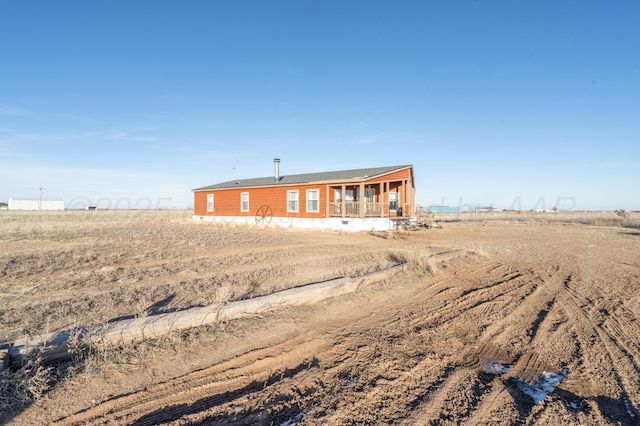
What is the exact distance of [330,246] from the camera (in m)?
13.7

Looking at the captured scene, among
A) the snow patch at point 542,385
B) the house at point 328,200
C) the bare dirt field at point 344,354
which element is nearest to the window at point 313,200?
the house at point 328,200

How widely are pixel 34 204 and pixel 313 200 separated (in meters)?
109

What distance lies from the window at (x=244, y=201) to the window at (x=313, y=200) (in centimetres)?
599

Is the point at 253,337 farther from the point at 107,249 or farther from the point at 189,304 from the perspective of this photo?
the point at 107,249

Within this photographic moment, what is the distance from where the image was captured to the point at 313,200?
74.6 ft

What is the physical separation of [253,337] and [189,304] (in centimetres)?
188

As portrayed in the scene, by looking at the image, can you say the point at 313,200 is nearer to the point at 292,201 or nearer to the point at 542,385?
the point at 292,201

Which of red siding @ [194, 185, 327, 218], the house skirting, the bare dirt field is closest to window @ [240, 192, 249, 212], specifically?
red siding @ [194, 185, 327, 218]

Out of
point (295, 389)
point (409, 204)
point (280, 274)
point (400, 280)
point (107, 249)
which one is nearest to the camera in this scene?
point (295, 389)

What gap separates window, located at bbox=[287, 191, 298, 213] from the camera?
77.2 ft

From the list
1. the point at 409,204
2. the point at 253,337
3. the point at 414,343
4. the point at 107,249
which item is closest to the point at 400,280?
the point at 414,343

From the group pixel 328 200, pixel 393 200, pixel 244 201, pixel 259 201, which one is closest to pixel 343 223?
pixel 328 200

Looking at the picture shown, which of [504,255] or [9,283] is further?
[504,255]

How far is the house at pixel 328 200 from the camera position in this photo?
2130cm
